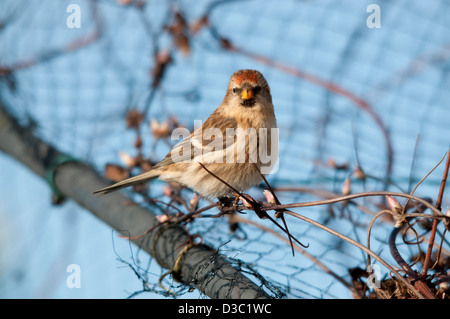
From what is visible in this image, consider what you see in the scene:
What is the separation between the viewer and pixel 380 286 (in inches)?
78.4

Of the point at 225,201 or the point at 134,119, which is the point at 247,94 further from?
the point at 134,119

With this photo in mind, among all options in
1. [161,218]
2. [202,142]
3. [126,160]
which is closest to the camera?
[161,218]

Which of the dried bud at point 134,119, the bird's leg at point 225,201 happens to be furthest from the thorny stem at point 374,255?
the dried bud at point 134,119

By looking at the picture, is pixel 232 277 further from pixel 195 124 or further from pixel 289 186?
pixel 195 124

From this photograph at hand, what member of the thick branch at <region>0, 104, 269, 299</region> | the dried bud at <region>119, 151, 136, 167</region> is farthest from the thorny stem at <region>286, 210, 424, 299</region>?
the dried bud at <region>119, 151, 136, 167</region>

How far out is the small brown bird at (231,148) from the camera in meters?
2.78

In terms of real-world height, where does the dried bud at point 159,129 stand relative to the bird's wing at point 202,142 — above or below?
above

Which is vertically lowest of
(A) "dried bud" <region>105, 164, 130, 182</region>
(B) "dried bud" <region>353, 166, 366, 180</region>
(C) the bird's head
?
(B) "dried bud" <region>353, 166, 366, 180</region>

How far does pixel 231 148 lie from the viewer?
2850 millimetres

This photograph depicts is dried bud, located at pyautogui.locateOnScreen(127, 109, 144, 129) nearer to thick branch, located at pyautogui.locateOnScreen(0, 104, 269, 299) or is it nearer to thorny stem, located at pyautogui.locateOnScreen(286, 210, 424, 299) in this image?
thick branch, located at pyautogui.locateOnScreen(0, 104, 269, 299)

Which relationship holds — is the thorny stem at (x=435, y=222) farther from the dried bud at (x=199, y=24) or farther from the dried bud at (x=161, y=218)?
the dried bud at (x=199, y=24)

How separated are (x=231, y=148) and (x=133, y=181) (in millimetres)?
526

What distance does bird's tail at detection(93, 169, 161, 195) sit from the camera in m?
2.65

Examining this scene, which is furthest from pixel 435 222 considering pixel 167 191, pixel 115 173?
pixel 115 173
